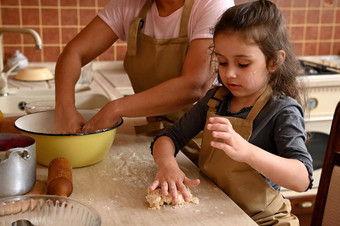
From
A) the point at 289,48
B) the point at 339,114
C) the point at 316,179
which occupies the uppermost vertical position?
the point at 289,48

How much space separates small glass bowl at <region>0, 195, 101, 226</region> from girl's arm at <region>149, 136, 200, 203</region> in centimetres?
19

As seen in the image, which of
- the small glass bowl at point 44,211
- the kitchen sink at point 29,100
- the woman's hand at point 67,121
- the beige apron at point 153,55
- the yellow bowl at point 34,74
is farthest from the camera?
the yellow bowl at point 34,74

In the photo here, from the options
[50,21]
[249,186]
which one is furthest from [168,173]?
[50,21]

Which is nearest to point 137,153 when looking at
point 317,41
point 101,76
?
point 101,76

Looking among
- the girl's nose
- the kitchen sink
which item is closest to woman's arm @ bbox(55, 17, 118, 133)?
the girl's nose

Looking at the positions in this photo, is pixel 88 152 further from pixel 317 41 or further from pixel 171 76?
pixel 317 41

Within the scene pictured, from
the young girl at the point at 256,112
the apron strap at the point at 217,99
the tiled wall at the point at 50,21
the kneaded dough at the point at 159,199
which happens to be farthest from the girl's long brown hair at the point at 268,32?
the tiled wall at the point at 50,21

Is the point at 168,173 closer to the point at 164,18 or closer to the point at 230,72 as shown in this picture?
the point at 230,72

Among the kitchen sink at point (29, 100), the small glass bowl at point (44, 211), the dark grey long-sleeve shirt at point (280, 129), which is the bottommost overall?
the kitchen sink at point (29, 100)

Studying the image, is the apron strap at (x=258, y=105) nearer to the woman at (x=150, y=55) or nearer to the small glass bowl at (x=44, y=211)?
the woman at (x=150, y=55)

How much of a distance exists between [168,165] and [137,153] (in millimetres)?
214

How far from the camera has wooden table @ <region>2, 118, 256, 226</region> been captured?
917 mm

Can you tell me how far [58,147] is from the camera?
3.76 ft

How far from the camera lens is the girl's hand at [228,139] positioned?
893 millimetres
